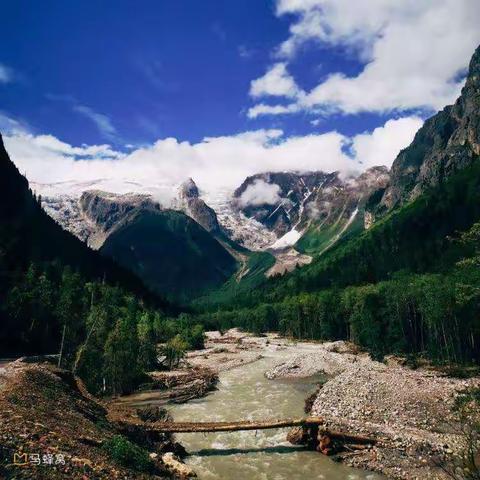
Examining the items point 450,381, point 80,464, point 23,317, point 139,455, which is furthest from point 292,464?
point 23,317

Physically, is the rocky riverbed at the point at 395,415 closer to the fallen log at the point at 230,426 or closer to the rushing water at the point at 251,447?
the rushing water at the point at 251,447

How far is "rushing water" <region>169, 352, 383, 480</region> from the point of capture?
36156 mm

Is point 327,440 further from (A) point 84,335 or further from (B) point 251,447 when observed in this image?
(A) point 84,335

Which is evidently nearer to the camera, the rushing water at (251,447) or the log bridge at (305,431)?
the rushing water at (251,447)

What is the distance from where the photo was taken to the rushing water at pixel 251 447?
36.2 meters

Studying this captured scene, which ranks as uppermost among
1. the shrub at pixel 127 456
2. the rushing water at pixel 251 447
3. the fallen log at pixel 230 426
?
the shrub at pixel 127 456

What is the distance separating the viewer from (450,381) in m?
73.6

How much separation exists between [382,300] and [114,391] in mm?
90690

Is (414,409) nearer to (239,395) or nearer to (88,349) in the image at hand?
(239,395)

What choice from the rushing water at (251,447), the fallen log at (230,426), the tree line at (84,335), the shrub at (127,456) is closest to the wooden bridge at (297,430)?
the fallen log at (230,426)

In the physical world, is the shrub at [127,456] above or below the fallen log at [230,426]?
above

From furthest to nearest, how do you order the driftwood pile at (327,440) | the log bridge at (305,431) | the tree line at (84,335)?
the tree line at (84,335)
the log bridge at (305,431)
the driftwood pile at (327,440)

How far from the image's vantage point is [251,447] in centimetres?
4253

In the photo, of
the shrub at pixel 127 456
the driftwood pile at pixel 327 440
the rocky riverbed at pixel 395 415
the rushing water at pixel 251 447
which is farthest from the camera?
the driftwood pile at pixel 327 440
